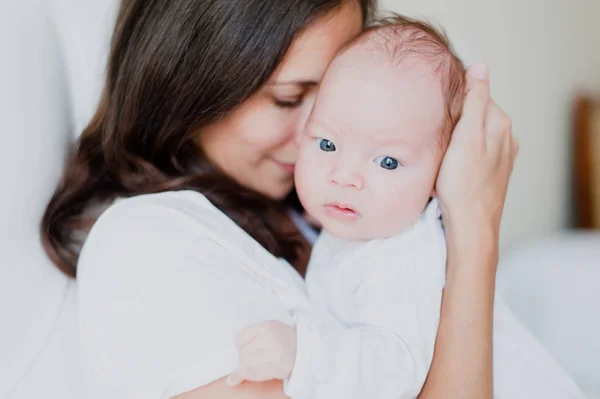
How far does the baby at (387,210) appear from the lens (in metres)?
0.91

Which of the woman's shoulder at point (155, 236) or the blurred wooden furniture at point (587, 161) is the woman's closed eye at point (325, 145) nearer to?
the woman's shoulder at point (155, 236)

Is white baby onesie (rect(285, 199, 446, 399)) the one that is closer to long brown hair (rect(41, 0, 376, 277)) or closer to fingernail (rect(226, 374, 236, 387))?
fingernail (rect(226, 374, 236, 387))

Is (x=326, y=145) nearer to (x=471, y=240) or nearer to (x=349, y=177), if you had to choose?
(x=349, y=177)

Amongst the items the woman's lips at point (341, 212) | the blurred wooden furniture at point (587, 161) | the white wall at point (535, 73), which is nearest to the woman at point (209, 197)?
the woman's lips at point (341, 212)

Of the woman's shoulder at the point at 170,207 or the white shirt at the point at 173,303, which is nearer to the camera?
the white shirt at the point at 173,303

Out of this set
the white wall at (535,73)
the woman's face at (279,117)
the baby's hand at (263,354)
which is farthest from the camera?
the white wall at (535,73)

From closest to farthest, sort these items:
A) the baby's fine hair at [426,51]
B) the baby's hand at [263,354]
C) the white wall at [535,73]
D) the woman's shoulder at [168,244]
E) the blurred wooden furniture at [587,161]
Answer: the baby's hand at [263,354]
the woman's shoulder at [168,244]
the baby's fine hair at [426,51]
the white wall at [535,73]
the blurred wooden furniture at [587,161]

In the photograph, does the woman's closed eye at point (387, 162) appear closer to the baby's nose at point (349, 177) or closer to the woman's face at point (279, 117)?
the baby's nose at point (349, 177)

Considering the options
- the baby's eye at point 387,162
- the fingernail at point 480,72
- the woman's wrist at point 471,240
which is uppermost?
the fingernail at point 480,72

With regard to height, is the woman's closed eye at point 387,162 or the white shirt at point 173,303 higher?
the woman's closed eye at point 387,162

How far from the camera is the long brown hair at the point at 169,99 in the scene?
3.54 ft

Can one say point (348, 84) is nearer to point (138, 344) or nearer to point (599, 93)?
point (138, 344)

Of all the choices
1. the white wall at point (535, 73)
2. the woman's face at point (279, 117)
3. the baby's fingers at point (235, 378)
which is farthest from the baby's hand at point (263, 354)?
the white wall at point (535, 73)

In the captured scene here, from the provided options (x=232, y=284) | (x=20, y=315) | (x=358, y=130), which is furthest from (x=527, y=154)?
(x=20, y=315)
